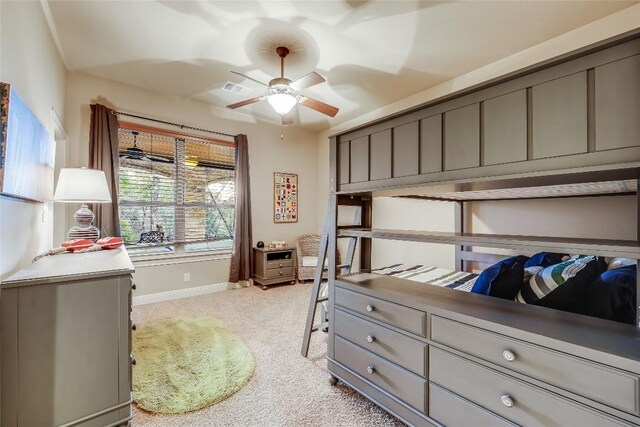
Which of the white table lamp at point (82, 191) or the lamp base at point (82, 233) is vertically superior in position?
the white table lamp at point (82, 191)

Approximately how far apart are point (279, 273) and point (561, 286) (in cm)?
374

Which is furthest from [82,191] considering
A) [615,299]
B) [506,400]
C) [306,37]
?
[615,299]

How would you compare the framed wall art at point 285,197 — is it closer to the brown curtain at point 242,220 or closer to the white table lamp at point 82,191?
the brown curtain at point 242,220

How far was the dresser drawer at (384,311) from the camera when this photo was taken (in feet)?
4.99

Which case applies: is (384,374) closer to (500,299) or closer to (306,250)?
(500,299)

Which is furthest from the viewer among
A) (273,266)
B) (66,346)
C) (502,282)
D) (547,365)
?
(273,266)

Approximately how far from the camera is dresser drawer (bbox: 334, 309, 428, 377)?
59.3 inches

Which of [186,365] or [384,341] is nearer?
[384,341]

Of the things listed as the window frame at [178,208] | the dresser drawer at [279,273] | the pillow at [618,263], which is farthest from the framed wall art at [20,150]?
the pillow at [618,263]

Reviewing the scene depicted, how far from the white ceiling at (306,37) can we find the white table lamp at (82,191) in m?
1.33

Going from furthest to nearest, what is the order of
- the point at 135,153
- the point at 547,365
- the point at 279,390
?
1. the point at 135,153
2. the point at 279,390
3. the point at 547,365

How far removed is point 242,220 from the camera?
4539 mm

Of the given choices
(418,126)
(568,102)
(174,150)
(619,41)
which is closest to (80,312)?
(418,126)

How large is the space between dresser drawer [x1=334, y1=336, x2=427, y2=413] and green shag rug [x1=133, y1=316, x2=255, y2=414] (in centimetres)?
78
